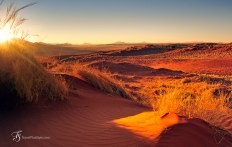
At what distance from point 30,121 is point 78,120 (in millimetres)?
1009

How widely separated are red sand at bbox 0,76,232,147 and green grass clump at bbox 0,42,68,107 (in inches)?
15.1

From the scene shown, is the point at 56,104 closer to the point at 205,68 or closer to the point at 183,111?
the point at 183,111

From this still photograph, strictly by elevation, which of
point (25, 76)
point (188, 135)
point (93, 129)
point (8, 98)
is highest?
point (25, 76)

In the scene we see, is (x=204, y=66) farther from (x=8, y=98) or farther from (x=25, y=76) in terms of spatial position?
(x=8, y=98)

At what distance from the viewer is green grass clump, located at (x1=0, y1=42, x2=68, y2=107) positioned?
260 inches

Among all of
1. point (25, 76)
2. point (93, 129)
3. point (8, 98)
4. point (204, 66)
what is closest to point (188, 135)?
point (93, 129)

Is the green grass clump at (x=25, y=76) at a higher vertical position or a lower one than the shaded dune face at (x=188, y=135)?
higher

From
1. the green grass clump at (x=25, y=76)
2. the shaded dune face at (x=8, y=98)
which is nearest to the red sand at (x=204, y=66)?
the green grass clump at (x=25, y=76)

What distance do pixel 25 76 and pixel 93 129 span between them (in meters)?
2.21

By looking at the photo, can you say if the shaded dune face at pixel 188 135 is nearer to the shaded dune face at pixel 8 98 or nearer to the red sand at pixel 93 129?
the red sand at pixel 93 129

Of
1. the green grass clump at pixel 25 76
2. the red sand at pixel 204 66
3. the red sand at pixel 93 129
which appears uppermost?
the green grass clump at pixel 25 76

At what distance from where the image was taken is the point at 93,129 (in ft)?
18.6

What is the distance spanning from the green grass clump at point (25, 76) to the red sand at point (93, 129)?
0.38 m

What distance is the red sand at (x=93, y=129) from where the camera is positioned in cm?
486
